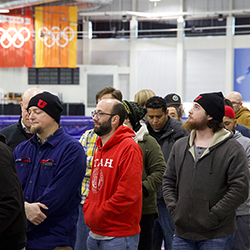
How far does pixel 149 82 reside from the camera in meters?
16.5

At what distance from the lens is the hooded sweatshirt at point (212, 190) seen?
2.20 meters

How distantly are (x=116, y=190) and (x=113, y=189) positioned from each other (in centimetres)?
3

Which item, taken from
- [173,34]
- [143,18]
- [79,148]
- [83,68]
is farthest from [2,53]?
[79,148]

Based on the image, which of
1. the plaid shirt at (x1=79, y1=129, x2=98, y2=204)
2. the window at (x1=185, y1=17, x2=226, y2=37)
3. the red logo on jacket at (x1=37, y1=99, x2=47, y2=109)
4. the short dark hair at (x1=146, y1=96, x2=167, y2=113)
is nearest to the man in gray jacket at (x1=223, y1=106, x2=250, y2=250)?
the short dark hair at (x1=146, y1=96, x2=167, y2=113)

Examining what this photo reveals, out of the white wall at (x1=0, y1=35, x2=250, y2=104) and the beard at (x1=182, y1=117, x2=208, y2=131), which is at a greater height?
the white wall at (x1=0, y1=35, x2=250, y2=104)

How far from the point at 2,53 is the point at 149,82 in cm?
633

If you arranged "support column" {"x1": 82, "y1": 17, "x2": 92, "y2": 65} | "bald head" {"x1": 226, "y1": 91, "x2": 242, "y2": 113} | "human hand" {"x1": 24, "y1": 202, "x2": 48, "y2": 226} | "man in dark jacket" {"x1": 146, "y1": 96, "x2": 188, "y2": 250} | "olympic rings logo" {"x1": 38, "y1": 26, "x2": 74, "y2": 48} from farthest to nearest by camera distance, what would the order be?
"support column" {"x1": 82, "y1": 17, "x2": 92, "y2": 65}, "olympic rings logo" {"x1": 38, "y1": 26, "x2": 74, "y2": 48}, "bald head" {"x1": 226, "y1": 91, "x2": 242, "y2": 113}, "man in dark jacket" {"x1": 146, "y1": 96, "x2": 188, "y2": 250}, "human hand" {"x1": 24, "y1": 202, "x2": 48, "y2": 226}

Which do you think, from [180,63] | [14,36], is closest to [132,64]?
[180,63]

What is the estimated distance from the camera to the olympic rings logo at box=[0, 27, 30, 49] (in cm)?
1465

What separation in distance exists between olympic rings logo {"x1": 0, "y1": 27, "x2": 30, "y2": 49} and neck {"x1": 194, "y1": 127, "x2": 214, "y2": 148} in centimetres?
1346

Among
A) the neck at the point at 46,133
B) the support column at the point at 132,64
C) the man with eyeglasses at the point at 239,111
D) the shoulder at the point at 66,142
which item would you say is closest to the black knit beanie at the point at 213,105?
the shoulder at the point at 66,142

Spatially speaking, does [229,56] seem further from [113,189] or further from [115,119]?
[113,189]

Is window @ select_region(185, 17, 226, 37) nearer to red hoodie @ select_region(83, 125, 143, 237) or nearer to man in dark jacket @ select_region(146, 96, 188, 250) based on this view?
man in dark jacket @ select_region(146, 96, 188, 250)

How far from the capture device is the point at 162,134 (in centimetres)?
340
